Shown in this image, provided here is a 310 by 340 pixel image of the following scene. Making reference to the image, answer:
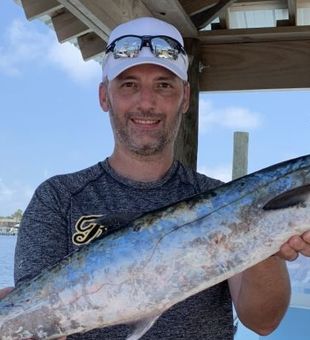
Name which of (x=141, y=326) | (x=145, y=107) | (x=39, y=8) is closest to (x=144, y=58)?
(x=145, y=107)

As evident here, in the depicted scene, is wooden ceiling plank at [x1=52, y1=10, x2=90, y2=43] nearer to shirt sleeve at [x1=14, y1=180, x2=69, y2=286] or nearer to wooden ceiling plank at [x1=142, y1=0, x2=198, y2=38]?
wooden ceiling plank at [x1=142, y1=0, x2=198, y2=38]

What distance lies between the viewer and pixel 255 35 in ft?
16.4

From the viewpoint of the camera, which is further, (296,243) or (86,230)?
(86,230)

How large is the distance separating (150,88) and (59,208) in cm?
49

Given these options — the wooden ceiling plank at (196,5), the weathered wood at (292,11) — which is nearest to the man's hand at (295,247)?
the wooden ceiling plank at (196,5)

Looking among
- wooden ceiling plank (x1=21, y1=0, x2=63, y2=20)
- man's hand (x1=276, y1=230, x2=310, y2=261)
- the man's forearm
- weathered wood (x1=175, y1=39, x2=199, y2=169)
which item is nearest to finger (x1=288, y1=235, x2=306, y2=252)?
man's hand (x1=276, y1=230, x2=310, y2=261)

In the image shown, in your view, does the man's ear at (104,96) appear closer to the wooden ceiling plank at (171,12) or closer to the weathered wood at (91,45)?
the wooden ceiling plank at (171,12)

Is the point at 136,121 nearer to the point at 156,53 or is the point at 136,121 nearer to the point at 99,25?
the point at 156,53

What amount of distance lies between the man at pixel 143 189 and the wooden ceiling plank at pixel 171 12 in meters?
1.44

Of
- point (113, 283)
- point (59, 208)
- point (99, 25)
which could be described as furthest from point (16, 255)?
point (99, 25)

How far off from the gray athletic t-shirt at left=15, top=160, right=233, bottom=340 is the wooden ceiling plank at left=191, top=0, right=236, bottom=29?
2.49m

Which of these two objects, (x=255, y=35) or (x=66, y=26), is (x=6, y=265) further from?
(x=255, y=35)

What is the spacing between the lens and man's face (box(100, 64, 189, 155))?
2.40m

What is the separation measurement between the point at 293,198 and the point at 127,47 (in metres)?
0.96
